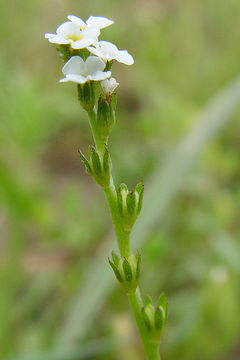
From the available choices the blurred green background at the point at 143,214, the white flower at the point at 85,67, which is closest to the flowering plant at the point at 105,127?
the white flower at the point at 85,67

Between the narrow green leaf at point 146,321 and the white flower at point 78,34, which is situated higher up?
the white flower at point 78,34

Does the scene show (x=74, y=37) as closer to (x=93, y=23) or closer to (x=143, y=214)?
(x=93, y=23)

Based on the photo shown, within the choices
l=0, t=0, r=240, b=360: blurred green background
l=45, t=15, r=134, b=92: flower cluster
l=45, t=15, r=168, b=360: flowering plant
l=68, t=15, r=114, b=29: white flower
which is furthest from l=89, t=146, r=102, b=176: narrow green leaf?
l=0, t=0, r=240, b=360: blurred green background

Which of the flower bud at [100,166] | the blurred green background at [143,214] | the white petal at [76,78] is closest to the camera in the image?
the white petal at [76,78]

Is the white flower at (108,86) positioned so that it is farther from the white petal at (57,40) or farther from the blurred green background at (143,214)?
the blurred green background at (143,214)

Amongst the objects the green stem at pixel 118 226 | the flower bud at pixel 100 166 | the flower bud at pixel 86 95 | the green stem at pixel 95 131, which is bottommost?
the green stem at pixel 118 226

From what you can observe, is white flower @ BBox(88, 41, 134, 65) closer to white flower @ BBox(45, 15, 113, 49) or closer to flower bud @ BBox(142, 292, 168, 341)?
white flower @ BBox(45, 15, 113, 49)

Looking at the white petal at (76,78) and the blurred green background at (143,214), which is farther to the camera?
the blurred green background at (143,214)
